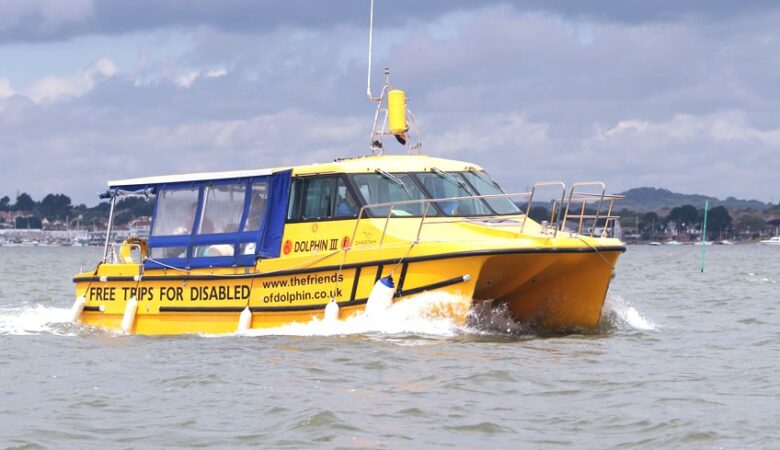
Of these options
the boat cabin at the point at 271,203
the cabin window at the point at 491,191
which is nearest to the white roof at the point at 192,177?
the boat cabin at the point at 271,203

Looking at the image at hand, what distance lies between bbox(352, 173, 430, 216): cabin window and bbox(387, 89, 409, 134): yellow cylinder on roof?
2.26 m

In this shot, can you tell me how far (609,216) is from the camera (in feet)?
52.9

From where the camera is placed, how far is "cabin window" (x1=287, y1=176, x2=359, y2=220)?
16.0 meters

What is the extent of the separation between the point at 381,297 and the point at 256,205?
2.98 m

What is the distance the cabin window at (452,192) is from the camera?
16297 mm

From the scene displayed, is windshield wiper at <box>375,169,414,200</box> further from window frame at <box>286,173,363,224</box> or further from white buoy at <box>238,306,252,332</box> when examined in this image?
white buoy at <box>238,306,252,332</box>

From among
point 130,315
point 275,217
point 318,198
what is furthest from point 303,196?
point 130,315

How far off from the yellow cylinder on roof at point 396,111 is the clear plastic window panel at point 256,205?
2.53m

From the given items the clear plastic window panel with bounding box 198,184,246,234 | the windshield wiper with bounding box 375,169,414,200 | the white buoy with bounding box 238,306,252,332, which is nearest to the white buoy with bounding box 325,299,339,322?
the white buoy with bounding box 238,306,252,332

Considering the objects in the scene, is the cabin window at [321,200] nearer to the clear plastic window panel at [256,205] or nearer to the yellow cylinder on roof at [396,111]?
the clear plastic window panel at [256,205]

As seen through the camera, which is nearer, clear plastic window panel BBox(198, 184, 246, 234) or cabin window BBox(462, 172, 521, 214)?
cabin window BBox(462, 172, 521, 214)

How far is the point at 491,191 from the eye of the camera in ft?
56.0

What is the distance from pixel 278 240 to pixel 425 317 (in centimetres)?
269

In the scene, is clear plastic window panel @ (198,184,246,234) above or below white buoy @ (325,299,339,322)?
above
